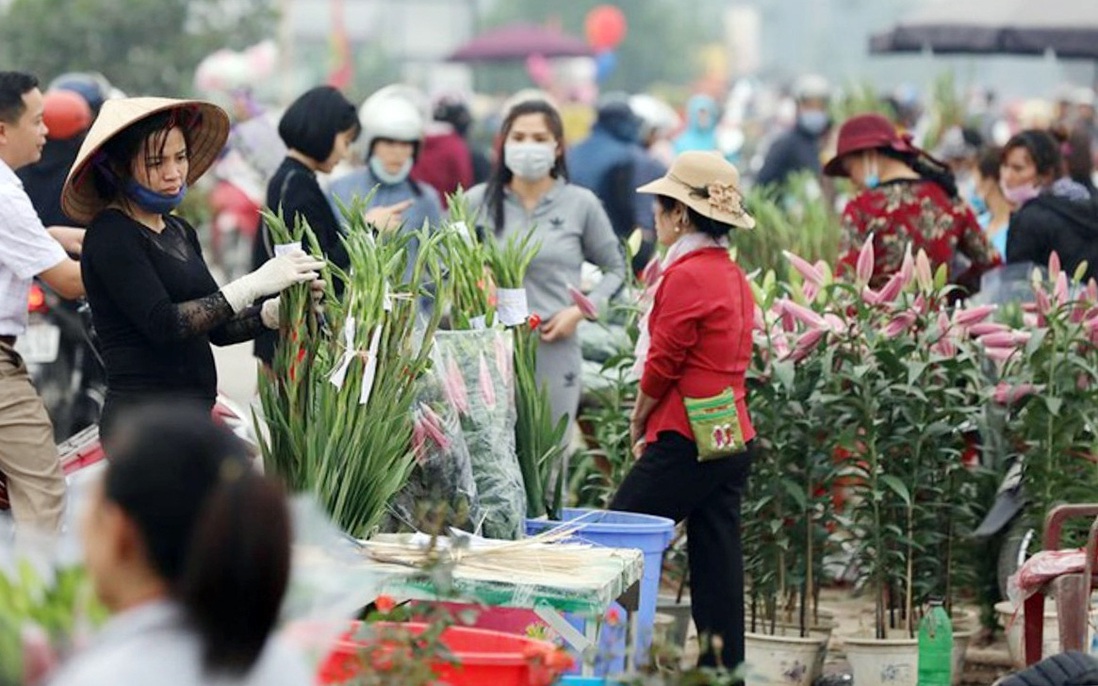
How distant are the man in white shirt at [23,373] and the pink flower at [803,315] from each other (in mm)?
2323

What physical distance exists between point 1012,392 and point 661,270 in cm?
133

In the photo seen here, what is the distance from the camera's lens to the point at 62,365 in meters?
10.6

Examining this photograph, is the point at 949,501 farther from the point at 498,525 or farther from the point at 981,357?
the point at 498,525

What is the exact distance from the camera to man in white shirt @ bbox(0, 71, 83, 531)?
6.20 metres

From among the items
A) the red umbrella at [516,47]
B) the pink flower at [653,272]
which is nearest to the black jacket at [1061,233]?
the pink flower at [653,272]

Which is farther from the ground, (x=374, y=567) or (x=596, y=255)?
(x=596, y=255)

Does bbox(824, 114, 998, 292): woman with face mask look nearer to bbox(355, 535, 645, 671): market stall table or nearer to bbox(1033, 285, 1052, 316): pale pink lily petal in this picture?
bbox(1033, 285, 1052, 316): pale pink lily petal

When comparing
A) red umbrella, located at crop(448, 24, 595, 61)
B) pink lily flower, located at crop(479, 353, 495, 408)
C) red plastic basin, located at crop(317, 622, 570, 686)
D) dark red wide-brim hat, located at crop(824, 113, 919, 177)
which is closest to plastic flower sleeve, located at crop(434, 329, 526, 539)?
pink lily flower, located at crop(479, 353, 495, 408)

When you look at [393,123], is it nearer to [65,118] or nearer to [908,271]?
[65,118]

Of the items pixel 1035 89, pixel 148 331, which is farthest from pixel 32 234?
pixel 1035 89

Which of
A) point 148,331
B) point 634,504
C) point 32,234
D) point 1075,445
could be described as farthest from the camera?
point 1075,445

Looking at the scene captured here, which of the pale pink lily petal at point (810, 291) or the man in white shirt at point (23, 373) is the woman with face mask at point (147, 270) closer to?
the man in white shirt at point (23, 373)

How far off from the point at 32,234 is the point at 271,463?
105cm

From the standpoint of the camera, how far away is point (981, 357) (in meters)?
7.78
